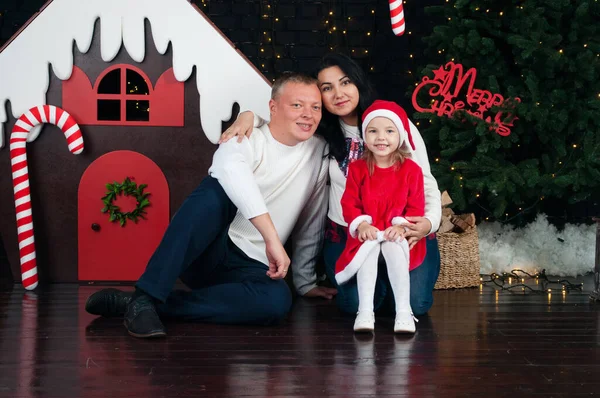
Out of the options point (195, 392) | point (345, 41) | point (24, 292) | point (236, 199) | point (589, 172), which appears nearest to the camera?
point (195, 392)

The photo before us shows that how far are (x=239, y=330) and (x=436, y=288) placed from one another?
1.44m

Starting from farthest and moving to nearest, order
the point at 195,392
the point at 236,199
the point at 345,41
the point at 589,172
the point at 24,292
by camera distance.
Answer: the point at 345,41 < the point at 589,172 < the point at 24,292 < the point at 236,199 < the point at 195,392

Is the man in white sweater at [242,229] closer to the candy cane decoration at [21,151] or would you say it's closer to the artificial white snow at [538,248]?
the candy cane decoration at [21,151]

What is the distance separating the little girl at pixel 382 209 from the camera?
121 inches

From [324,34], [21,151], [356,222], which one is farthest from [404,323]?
[324,34]

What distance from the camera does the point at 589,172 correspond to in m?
4.18

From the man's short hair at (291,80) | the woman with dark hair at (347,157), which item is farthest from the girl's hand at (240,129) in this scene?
the man's short hair at (291,80)

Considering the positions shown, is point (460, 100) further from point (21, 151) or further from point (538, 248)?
point (21, 151)

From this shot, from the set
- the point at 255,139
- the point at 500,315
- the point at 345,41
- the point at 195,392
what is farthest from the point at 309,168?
the point at 345,41

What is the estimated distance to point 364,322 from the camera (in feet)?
9.91

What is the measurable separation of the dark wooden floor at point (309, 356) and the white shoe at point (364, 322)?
0.04m

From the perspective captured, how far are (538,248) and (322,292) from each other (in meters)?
1.66

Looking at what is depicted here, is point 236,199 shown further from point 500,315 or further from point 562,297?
point 562,297

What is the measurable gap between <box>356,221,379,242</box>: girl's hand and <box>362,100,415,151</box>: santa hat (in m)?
0.43
